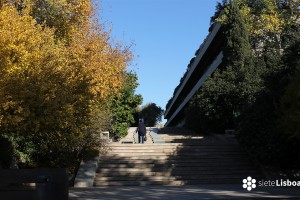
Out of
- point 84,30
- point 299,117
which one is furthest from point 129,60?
point 299,117

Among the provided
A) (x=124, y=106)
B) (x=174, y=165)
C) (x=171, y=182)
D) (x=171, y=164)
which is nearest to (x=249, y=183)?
(x=171, y=182)

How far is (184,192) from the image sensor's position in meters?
13.7

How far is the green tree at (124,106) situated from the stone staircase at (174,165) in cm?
1008

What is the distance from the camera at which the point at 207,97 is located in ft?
98.0

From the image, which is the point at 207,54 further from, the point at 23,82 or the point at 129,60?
the point at 23,82

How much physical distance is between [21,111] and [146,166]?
6890 millimetres

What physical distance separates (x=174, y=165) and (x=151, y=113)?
275 feet

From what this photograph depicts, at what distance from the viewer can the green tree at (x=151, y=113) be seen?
98900mm

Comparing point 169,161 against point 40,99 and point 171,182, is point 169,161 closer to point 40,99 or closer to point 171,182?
point 171,182

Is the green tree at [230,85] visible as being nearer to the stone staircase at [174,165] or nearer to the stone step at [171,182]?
the stone staircase at [174,165]

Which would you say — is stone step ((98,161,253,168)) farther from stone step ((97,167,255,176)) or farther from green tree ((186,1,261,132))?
green tree ((186,1,261,132))

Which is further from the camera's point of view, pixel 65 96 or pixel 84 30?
pixel 84 30

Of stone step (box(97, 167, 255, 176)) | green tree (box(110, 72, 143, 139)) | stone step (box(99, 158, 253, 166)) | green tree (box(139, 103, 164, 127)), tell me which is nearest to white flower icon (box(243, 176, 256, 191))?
stone step (box(97, 167, 255, 176))

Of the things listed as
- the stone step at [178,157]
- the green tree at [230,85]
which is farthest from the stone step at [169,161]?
the green tree at [230,85]
